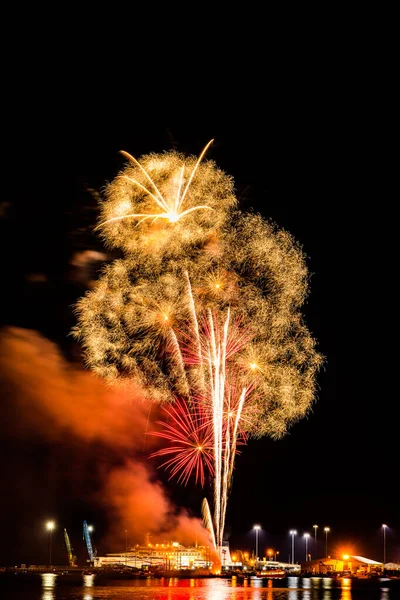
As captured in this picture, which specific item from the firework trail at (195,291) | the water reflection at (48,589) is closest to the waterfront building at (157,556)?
the water reflection at (48,589)

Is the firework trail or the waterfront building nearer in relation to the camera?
the firework trail

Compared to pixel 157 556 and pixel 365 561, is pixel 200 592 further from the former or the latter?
pixel 157 556

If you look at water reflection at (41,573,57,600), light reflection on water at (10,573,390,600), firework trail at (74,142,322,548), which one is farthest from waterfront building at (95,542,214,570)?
firework trail at (74,142,322,548)

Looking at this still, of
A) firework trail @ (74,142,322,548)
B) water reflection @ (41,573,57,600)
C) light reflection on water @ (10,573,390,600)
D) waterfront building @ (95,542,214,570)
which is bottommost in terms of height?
water reflection @ (41,573,57,600)

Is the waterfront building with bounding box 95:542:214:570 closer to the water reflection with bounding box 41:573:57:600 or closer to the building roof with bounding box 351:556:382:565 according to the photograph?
the building roof with bounding box 351:556:382:565

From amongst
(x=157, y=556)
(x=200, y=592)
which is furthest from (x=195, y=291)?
(x=157, y=556)

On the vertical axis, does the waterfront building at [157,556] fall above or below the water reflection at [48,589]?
above

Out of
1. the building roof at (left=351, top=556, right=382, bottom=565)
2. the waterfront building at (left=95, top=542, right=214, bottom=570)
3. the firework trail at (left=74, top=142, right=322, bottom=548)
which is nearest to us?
the firework trail at (left=74, top=142, right=322, bottom=548)

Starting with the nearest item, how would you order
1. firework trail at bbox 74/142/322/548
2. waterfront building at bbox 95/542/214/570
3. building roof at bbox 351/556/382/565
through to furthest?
1. firework trail at bbox 74/142/322/548
2. building roof at bbox 351/556/382/565
3. waterfront building at bbox 95/542/214/570

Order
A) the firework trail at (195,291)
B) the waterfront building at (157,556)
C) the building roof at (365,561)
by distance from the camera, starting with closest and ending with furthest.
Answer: the firework trail at (195,291)
the building roof at (365,561)
the waterfront building at (157,556)

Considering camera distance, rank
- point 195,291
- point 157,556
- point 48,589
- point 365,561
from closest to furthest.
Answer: point 195,291 → point 48,589 → point 365,561 → point 157,556

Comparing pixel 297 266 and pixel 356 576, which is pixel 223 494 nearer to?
pixel 297 266

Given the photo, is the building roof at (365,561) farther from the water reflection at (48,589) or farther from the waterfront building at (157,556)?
the water reflection at (48,589)
